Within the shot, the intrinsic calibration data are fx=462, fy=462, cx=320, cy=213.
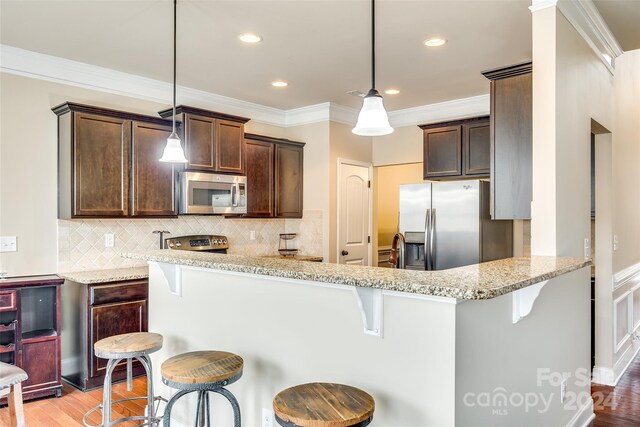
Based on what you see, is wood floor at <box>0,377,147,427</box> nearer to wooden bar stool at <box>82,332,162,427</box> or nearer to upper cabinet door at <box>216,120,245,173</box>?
wooden bar stool at <box>82,332,162,427</box>

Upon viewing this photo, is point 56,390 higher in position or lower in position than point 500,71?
lower

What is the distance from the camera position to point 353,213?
5770 millimetres

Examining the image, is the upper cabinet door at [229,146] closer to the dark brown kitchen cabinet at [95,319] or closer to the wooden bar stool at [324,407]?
the dark brown kitchen cabinet at [95,319]

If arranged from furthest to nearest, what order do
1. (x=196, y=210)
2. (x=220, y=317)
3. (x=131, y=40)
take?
(x=196, y=210), (x=131, y=40), (x=220, y=317)

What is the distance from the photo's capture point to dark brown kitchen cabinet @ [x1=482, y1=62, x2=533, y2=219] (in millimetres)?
2693

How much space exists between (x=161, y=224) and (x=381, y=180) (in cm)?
397

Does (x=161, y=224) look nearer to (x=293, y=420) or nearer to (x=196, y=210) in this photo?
(x=196, y=210)

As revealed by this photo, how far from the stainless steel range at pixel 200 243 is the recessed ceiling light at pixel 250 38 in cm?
211

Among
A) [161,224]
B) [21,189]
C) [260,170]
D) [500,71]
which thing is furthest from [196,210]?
[500,71]

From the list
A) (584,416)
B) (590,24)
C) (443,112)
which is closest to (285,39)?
(590,24)

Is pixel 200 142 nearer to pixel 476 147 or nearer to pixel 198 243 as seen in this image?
pixel 198 243

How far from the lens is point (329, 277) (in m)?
1.71

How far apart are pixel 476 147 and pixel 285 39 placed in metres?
2.30

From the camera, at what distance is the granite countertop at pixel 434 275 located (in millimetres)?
1425
